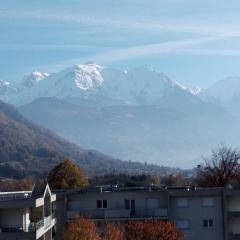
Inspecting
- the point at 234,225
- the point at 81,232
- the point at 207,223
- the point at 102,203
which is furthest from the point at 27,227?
the point at 234,225

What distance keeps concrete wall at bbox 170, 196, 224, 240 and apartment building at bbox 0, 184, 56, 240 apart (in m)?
10.2

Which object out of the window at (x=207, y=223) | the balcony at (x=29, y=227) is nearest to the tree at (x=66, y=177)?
the window at (x=207, y=223)

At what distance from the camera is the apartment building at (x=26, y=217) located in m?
43.7

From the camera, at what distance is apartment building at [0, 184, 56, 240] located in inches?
1721

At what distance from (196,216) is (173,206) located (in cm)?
191

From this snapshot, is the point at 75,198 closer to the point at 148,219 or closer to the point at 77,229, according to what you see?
the point at 148,219

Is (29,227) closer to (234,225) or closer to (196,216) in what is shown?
(196,216)

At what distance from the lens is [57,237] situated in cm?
5328

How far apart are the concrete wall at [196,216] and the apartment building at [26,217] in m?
10.2

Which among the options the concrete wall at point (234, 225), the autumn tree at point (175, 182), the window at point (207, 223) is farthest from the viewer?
the autumn tree at point (175, 182)

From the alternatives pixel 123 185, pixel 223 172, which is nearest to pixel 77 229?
pixel 123 185

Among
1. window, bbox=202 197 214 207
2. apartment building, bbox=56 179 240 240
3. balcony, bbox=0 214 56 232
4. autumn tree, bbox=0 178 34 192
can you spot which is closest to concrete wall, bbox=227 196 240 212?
apartment building, bbox=56 179 240 240

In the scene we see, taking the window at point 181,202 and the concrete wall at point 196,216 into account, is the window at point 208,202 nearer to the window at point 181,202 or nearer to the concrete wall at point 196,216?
the concrete wall at point 196,216

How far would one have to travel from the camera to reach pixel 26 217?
4638cm
